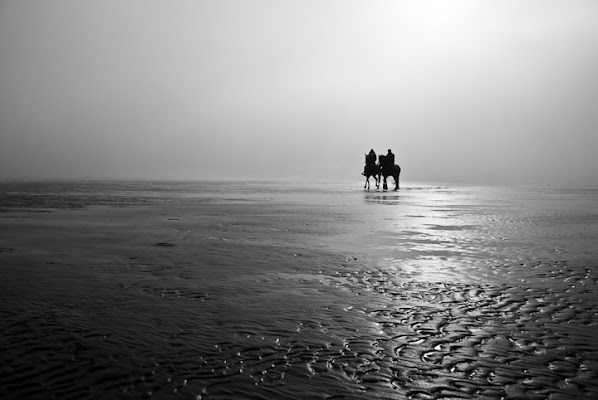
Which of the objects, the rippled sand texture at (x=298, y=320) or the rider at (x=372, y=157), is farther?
the rider at (x=372, y=157)

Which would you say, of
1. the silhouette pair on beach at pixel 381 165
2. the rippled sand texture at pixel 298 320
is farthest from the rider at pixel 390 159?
the rippled sand texture at pixel 298 320

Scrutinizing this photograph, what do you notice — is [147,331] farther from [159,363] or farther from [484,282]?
[484,282]

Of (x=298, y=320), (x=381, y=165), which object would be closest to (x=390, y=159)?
(x=381, y=165)

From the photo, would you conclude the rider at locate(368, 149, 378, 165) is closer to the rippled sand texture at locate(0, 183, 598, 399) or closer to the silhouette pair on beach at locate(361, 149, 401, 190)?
the silhouette pair on beach at locate(361, 149, 401, 190)

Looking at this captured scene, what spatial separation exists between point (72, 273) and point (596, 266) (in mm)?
9961

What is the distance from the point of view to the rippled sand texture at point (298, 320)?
3.60 m

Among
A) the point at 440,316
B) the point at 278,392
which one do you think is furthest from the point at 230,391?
the point at 440,316

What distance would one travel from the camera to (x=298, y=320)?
17.3ft

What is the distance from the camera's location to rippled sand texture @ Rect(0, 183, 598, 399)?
3604mm

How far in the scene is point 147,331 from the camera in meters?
4.79

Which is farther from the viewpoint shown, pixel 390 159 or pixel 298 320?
pixel 390 159

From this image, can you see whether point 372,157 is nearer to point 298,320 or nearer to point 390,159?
point 390,159

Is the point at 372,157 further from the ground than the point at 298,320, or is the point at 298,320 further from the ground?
the point at 372,157

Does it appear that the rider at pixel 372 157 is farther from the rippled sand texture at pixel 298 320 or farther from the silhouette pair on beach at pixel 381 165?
the rippled sand texture at pixel 298 320
